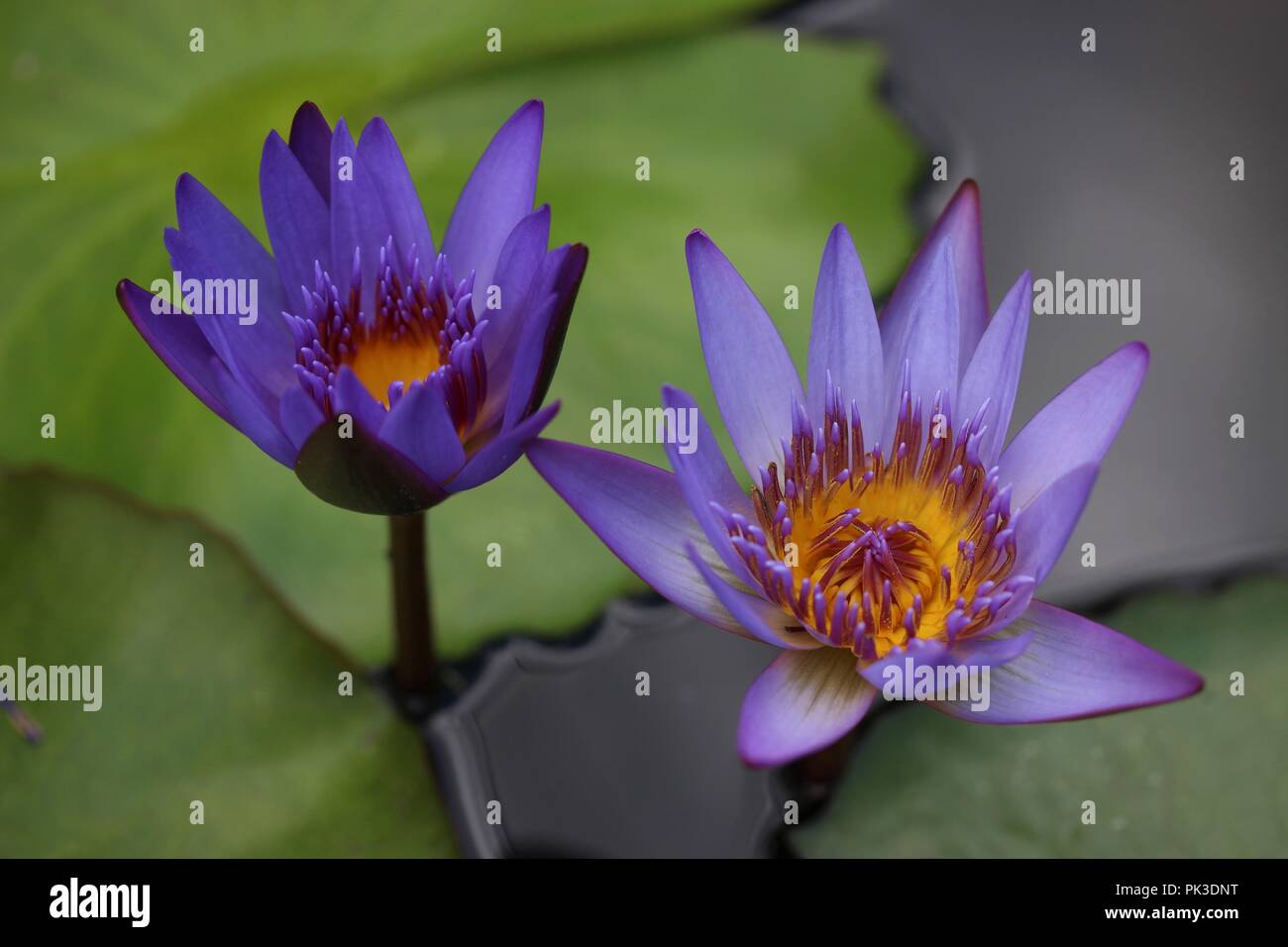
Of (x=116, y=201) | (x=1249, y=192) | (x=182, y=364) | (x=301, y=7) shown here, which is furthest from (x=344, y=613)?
(x=1249, y=192)

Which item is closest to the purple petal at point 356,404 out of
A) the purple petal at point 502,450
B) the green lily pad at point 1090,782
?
the purple petal at point 502,450

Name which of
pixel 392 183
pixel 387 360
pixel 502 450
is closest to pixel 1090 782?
pixel 502 450

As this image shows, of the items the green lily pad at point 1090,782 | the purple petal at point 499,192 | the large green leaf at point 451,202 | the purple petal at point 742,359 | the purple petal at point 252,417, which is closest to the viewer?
the purple petal at point 252,417

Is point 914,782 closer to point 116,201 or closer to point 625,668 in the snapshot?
point 625,668

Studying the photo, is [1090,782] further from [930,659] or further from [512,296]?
[512,296]

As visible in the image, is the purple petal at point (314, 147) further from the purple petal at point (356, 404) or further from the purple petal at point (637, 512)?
the purple petal at point (637, 512)

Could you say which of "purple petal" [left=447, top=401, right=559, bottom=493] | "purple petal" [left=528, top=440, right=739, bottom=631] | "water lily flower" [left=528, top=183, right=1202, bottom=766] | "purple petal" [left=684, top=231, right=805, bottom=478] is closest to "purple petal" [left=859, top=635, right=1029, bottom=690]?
"water lily flower" [left=528, top=183, right=1202, bottom=766]
